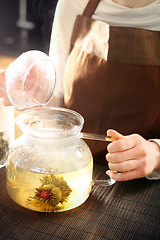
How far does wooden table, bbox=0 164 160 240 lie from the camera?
691 millimetres

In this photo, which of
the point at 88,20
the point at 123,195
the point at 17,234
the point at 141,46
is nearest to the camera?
the point at 17,234

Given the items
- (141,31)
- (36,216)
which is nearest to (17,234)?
(36,216)

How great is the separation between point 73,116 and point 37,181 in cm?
22

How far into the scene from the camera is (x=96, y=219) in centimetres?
74

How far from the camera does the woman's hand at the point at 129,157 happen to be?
0.80 m

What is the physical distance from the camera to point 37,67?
0.87 meters

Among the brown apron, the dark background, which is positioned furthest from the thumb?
the dark background

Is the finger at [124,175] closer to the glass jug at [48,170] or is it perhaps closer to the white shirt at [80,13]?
the glass jug at [48,170]

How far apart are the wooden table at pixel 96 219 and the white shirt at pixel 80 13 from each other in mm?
522

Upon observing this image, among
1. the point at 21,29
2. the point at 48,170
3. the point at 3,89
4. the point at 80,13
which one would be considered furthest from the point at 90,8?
the point at 21,29

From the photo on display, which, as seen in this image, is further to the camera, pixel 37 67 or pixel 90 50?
pixel 90 50

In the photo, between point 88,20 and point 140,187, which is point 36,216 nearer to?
point 140,187

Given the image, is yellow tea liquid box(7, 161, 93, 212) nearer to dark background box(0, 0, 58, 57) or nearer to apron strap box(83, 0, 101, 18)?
apron strap box(83, 0, 101, 18)

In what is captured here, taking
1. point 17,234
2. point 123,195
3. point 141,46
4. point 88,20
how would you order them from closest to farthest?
point 17,234 → point 123,195 → point 141,46 → point 88,20
